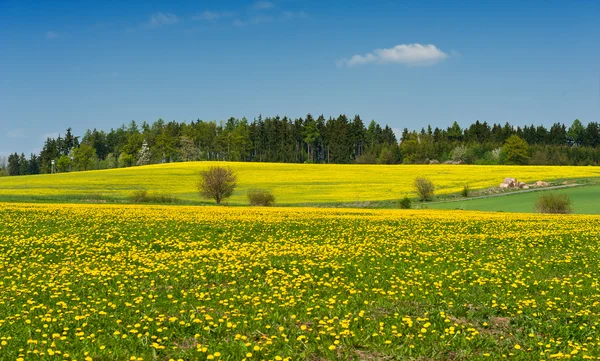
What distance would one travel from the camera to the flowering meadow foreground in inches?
342

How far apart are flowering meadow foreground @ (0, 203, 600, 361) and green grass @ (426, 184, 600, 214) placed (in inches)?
1586

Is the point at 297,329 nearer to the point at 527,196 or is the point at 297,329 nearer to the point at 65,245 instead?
the point at 65,245

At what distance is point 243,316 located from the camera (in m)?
10.4

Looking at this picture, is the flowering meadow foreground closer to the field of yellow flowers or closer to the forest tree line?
the field of yellow flowers

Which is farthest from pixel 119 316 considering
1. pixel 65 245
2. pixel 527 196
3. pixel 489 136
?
pixel 489 136

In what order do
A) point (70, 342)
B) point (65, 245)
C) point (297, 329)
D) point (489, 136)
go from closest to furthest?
point (70, 342) < point (297, 329) < point (65, 245) < point (489, 136)

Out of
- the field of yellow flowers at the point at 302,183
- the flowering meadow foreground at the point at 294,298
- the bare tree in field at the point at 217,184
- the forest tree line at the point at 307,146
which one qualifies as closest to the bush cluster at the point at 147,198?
the field of yellow flowers at the point at 302,183

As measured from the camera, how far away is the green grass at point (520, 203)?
195 feet

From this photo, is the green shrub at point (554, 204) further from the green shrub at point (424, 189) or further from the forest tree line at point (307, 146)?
the forest tree line at point (307, 146)

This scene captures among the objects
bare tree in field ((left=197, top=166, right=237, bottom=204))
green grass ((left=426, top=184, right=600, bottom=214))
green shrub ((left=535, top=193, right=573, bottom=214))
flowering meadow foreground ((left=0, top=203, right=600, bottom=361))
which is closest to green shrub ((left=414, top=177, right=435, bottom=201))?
green grass ((left=426, top=184, right=600, bottom=214))

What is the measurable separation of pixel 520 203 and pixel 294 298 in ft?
194

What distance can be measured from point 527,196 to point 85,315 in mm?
69506

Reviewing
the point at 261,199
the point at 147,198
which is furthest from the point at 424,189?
the point at 147,198

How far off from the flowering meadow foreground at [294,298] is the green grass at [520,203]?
40.3m
